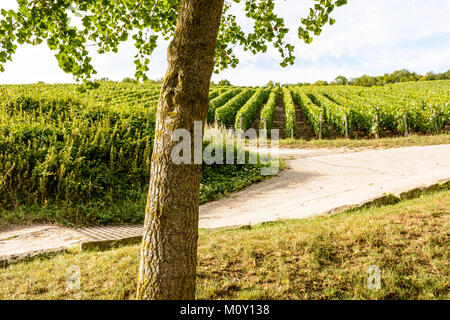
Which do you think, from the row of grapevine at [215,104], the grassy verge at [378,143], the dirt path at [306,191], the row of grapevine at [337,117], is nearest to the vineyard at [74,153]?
the dirt path at [306,191]

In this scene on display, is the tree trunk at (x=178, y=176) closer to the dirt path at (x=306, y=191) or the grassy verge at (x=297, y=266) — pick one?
the grassy verge at (x=297, y=266)

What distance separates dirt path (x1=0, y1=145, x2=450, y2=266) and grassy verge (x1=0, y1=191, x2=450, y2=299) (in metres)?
1.41

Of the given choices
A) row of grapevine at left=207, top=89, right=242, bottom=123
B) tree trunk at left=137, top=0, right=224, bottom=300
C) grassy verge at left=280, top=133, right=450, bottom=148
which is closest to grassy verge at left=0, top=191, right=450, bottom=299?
tree trunk at left=137, top=0, right=224, bottom=300

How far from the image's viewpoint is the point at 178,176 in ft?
7.88

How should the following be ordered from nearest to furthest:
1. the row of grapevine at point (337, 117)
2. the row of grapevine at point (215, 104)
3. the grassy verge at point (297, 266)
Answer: the grassy verge at point (297, 266)
the row of grapevine at point (337, 117)
the row of grapevine at point (215, 104)

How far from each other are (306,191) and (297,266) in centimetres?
549

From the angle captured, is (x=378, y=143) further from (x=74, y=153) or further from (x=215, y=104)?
(x=215, y=104)

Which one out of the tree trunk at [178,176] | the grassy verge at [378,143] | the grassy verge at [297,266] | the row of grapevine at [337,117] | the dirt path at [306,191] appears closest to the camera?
the tree trunk at [178,176]

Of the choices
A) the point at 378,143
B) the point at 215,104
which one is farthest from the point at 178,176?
the point at 215,104

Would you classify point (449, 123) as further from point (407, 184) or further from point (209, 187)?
point (209, 187)

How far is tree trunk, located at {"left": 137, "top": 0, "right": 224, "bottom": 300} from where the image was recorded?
93.7 inches

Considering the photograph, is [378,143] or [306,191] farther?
[378,143]

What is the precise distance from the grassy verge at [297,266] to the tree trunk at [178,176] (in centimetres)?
92

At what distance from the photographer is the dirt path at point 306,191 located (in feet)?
19.3
